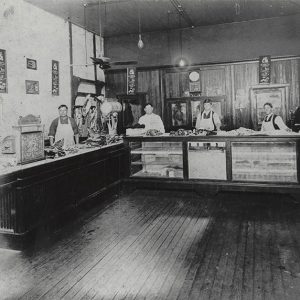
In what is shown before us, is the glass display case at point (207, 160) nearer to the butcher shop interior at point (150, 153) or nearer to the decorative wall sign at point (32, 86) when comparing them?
the butcher shop interior at point (150, 153)

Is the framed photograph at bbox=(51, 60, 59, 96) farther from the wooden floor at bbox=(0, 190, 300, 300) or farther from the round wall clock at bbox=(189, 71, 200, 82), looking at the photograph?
the round wall clock at bbox=(189, 71, 200, 82)

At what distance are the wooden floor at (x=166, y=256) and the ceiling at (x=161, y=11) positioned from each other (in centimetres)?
414

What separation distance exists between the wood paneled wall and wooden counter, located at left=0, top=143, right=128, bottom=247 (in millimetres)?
3636

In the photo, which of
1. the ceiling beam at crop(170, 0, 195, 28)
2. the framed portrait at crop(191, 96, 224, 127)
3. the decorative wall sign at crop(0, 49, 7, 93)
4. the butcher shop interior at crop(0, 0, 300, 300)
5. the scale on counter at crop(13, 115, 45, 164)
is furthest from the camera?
the framed portrait at crop(191, 96, 224, 127)

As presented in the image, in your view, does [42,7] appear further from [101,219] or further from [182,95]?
[101,219]

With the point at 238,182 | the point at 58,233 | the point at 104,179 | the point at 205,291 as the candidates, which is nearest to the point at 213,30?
the point at 238,182

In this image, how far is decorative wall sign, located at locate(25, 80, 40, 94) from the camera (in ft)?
22.6

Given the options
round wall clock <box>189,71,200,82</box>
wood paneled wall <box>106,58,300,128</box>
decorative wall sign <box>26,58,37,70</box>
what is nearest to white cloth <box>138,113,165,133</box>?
wood paneled wall <box>106,58,300,128</box>

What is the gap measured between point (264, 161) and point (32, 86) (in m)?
4.70

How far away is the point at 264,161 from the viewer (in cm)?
621

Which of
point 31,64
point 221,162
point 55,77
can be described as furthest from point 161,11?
point 221,162

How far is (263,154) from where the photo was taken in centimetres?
618

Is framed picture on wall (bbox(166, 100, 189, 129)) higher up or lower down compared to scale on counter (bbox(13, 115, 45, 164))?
higher up

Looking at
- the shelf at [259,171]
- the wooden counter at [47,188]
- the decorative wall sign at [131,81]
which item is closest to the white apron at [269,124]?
the shelf at [259,171]
